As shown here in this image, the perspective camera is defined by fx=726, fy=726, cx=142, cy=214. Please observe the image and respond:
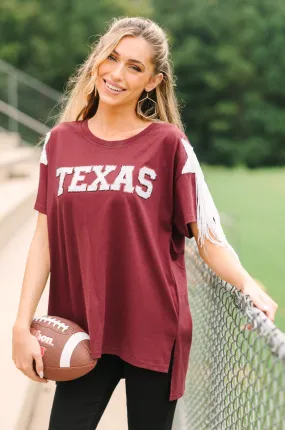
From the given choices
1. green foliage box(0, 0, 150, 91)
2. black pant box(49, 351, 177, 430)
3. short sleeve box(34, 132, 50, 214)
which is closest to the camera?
black pant box(49, 351, 177, 430)

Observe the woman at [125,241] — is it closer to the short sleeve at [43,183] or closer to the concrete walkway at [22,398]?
the short sleeve at [43,183]

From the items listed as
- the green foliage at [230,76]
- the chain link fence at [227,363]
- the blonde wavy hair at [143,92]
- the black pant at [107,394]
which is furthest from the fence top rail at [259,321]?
the green foliage at [230,76]

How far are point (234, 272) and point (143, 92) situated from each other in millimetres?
623

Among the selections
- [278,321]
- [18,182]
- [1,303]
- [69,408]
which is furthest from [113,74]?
[18,182]

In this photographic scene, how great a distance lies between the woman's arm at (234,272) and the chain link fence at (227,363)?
32 mm

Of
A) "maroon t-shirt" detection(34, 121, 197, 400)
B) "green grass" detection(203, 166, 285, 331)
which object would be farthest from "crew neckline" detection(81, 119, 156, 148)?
"green grass" detection(203, 166, 285, 331)

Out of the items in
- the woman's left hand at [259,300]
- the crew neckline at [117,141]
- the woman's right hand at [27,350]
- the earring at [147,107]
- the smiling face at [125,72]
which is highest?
the smiling face at [125,72]

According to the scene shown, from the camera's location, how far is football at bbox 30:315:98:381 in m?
2.04

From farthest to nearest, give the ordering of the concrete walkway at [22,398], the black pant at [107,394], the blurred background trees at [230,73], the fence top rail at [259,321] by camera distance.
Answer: the blurred background trees at [230,73] → the concrete walkway at [22,398] → the black pant at [107,394] → the fence top rail at [259,321]

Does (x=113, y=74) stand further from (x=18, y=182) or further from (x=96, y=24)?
(x=96, y=24)

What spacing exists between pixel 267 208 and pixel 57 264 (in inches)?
567

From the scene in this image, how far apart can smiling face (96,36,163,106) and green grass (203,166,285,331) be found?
15.4 ft

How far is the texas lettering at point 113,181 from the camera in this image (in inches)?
77.7

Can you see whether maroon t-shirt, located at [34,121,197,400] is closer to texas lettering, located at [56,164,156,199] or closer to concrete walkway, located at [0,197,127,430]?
texas lettering, located at [56,164,156,199]
